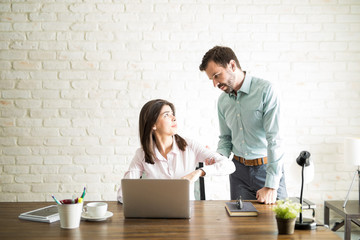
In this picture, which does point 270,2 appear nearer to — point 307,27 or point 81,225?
point 307,27

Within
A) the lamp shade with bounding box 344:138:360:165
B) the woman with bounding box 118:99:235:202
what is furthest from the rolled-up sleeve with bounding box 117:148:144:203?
the lamp shade with bounding box 344:138:360:165

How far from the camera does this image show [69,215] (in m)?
1.47

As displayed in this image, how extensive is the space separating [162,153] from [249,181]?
57cm

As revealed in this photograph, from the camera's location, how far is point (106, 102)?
313 centimetres

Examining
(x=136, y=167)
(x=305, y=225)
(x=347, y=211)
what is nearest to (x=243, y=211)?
(x=305, y=225)

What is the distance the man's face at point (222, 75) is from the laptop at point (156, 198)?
2.90 feet

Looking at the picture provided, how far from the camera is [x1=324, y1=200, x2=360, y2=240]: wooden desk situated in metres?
2.73

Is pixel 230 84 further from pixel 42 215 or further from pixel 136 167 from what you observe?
pixel 42 215

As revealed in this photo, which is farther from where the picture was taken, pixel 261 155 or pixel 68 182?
pixel 68 182

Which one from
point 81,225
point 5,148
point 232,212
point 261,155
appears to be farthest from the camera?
point 5,148

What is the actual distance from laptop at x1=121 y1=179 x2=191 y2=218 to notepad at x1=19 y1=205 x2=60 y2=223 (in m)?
0.32

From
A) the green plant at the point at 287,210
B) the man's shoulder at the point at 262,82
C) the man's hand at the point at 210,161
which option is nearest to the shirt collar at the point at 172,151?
the man's hand at the point at 210,161

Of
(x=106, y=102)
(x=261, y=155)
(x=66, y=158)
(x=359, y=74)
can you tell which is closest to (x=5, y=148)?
(x=66, y=158)

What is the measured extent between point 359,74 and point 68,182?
2.72m
